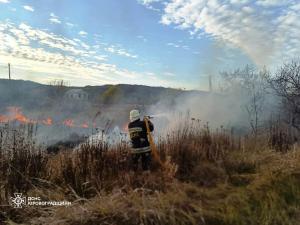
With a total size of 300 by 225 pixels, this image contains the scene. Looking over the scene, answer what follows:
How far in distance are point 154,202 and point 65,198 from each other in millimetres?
1659

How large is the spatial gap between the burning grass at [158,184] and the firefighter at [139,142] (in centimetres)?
22

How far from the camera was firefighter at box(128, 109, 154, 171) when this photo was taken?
843 cm

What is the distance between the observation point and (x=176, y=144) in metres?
9.19

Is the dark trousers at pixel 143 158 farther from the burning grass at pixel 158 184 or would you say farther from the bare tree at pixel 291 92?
the bare tree at pixel 291 92

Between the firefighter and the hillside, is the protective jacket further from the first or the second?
the hillside

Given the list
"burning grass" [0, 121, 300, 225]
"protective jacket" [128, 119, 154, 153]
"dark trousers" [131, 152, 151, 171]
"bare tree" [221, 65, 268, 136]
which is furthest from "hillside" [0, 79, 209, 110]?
"dark trousers" [131, 152, 151, 171]

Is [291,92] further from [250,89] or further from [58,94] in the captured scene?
[58,94]

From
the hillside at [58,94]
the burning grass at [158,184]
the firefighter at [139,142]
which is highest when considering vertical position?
the hillside at [58,94]

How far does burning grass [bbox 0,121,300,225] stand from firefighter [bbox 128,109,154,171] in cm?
22

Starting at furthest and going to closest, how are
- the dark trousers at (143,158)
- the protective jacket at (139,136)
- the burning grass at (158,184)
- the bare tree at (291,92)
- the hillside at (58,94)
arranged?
1. the hillside at (58,94)
2. the bare tree at (291,92)
3. the protective jacket at (139,136)
4. the dark trousers at (143,158)
5. the burning grass at (158,184)

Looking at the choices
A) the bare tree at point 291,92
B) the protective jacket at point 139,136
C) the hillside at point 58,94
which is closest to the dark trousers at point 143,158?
the protective jacket at point 139,136

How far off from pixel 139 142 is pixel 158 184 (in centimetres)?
212

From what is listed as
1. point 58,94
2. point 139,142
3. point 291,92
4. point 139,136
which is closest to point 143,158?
point 139,142

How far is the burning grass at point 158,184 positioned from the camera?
17.1ft
